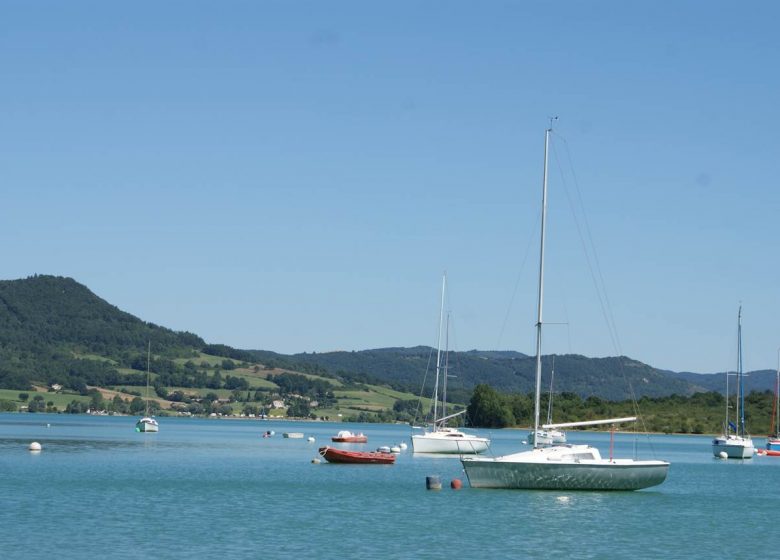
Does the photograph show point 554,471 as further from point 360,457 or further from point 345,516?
point 360,457

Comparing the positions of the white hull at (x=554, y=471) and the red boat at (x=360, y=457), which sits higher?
the white hull at (x=554, y=471)

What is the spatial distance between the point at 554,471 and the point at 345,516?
12290 mm

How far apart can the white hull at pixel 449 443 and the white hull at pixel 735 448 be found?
29.7 m

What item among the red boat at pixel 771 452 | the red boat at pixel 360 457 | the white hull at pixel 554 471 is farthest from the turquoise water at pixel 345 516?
the red boat at pixel 771 452

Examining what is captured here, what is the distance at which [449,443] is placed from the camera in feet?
358

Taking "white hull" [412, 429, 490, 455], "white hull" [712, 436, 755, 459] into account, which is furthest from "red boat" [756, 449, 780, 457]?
"white hull" [412, 429, 490, 455]

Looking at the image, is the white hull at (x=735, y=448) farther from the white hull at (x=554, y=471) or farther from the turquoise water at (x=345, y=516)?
the white hull at (x=554, y=471)

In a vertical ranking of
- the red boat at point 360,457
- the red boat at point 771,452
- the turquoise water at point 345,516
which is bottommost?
the turquoise water at point 345,516

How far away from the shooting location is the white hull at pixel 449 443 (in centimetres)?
10800

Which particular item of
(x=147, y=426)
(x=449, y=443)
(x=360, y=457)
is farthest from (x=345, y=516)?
(x=147, y=426)

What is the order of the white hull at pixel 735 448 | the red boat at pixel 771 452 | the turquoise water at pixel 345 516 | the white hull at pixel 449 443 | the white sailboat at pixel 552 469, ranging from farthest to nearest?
the red boat at pixel 771 452 → the white hull at pixel 735 448 → the white hull at pixel 449 443 → the white sailboat at pixel 552 469 → the turquoise water at pixel 345 516

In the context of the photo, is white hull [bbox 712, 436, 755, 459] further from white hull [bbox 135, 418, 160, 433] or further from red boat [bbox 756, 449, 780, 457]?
white hull [bbox 135, 418, 160, 433]

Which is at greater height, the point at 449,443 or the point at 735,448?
the point at 735,448

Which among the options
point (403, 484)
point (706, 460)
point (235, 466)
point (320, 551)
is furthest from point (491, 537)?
point (706, 460)
